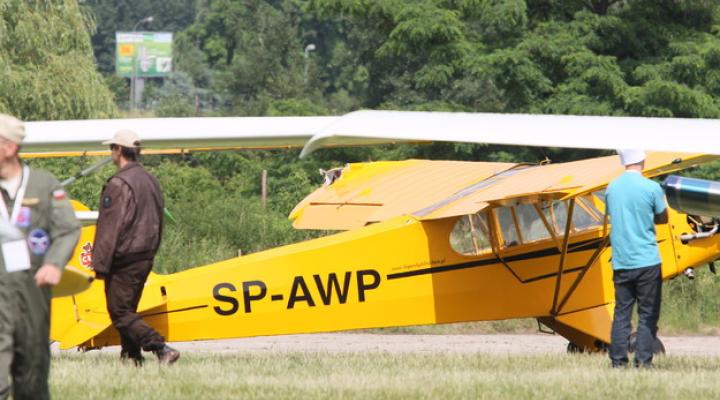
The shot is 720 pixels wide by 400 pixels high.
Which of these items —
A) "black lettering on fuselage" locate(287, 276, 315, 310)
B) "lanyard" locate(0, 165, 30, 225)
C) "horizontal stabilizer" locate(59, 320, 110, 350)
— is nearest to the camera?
"lanyard" locate(0, 165, 30, 225)

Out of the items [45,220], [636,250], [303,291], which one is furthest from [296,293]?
[45,220]

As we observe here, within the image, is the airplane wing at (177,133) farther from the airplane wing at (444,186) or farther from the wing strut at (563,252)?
the wing strut at (563,252)

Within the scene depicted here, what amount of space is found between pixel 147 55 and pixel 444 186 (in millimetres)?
95888

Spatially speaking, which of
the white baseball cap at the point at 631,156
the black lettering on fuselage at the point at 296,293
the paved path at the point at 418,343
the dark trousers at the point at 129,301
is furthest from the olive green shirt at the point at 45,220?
the paved path at the point at 418,343

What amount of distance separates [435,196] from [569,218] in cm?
183

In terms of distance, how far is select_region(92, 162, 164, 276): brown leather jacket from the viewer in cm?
1043

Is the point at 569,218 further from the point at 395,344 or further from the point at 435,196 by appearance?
the point at 395,344

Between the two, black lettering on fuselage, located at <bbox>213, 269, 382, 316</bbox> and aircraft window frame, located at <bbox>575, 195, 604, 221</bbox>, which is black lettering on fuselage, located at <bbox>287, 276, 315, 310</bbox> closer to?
black lettering on fuselage, located at <bbox>213, 269, 382, 316</bbox>

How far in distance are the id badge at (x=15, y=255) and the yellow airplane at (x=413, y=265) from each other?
4847mm

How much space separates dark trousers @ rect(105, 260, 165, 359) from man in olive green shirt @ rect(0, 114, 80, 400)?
3378 millimetres

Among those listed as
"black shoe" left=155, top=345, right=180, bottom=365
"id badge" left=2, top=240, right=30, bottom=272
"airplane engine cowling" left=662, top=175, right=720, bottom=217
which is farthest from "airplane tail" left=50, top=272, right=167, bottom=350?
"id badge" left=2, top=240, right=30, bottom=272

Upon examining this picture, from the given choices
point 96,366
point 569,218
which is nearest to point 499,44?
point 569,218

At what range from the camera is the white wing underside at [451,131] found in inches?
352

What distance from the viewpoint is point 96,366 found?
10.5 metres
